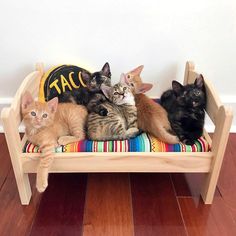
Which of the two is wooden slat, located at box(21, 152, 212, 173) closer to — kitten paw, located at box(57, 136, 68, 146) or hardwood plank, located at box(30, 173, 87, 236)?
kitten paw, located at box(57, 136, 68, 146)

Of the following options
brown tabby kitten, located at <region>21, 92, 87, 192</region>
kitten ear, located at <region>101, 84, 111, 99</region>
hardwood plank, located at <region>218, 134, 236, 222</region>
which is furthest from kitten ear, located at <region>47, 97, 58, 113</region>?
hardwood plank, located at <region>218, 134, 236, 222</region>

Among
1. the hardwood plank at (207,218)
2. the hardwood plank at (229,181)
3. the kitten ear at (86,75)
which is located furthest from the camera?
the kitten ear at (86,75)

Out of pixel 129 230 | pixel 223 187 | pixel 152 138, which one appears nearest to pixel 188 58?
pixel 152 138

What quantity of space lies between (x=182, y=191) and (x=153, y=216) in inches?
8.3

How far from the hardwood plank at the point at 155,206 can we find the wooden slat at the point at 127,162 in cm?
20

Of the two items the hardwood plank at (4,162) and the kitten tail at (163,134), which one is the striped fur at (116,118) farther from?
the hardwood plank at (4,162)

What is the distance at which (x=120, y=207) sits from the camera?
115 centimetres

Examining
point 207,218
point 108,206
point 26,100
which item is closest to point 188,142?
point 207,218

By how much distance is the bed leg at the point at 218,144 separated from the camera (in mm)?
941

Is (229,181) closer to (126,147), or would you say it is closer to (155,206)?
(155,206)

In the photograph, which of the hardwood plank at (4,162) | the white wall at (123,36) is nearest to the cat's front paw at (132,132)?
the white wall at (123,36)

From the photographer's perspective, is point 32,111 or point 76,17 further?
point 76,17

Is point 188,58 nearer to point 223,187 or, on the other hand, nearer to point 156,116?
point 156,116

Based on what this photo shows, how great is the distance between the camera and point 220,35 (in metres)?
1.38
